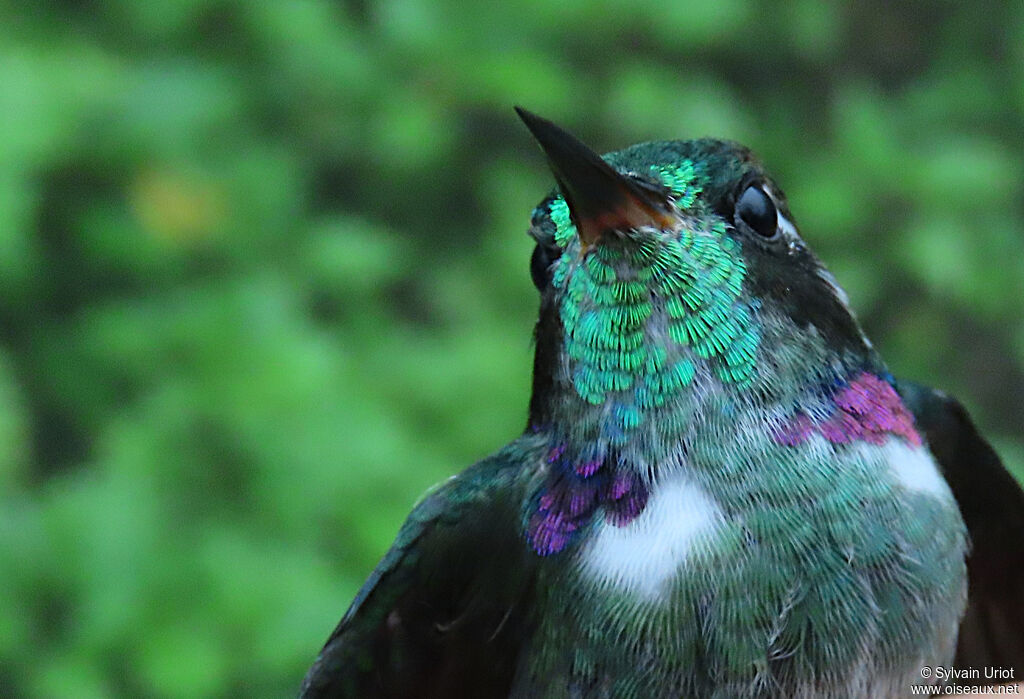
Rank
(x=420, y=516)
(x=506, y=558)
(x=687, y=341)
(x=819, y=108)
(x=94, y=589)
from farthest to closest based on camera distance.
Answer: (x=819, y=108)
(x=94, y=589)
(x=420, y=516)
(x=506, y=558)
(x=687, y=341)

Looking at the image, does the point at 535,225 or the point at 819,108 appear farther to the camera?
the point at 819,108

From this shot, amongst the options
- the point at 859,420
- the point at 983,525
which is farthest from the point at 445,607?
the point at 983,525

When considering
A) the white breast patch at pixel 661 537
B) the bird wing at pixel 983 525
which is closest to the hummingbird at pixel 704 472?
the white breast patch at pixel 661 537

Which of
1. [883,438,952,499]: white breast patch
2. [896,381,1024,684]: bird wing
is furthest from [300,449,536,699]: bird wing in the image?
[896,381,1024,684]: bird wing

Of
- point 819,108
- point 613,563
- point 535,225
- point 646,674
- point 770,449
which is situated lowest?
point 646,674

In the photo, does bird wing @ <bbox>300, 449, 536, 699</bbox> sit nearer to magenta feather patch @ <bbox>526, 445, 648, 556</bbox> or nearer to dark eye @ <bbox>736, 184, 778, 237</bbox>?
magenta feather patch @ <bbox>526, 445, 648, 556</bbox>

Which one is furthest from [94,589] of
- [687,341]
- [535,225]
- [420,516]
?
[687,341]

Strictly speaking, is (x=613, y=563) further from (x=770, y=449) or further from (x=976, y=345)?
→ (x=976, y=345)
